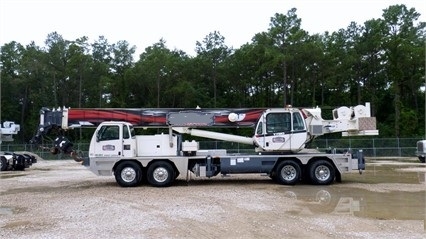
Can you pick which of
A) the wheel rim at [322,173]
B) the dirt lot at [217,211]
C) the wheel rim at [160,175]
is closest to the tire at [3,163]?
the dirt lot at [217,211]

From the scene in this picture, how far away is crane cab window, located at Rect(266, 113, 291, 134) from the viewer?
58.4 ft

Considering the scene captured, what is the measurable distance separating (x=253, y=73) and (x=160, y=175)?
51954mm

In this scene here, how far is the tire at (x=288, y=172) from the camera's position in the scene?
695 inches

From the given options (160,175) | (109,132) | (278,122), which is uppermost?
(278,122)

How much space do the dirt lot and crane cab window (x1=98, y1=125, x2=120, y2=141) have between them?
194cm

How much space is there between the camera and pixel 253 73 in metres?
67.9

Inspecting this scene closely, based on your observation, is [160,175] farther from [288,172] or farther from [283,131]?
[283,131]

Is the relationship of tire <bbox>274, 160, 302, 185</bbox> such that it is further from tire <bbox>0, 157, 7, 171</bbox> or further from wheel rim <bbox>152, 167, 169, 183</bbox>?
tire <bbox>0, 157, 7, 171</bbox>

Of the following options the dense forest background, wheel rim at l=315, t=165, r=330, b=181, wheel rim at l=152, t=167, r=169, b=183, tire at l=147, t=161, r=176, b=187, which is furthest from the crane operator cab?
the dense forest background

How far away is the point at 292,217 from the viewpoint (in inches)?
423

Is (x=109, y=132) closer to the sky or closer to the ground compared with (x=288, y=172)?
closer to the sky

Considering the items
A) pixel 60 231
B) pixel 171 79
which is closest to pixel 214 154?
pixel 60 231

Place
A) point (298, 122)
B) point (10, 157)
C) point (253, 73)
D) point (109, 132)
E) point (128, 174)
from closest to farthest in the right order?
point (128, 174) < point (109, 132) < point (298, 122) < point (10, 157) < point (253, 73)

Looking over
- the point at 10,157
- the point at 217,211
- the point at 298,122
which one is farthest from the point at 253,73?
the point at 217,211
